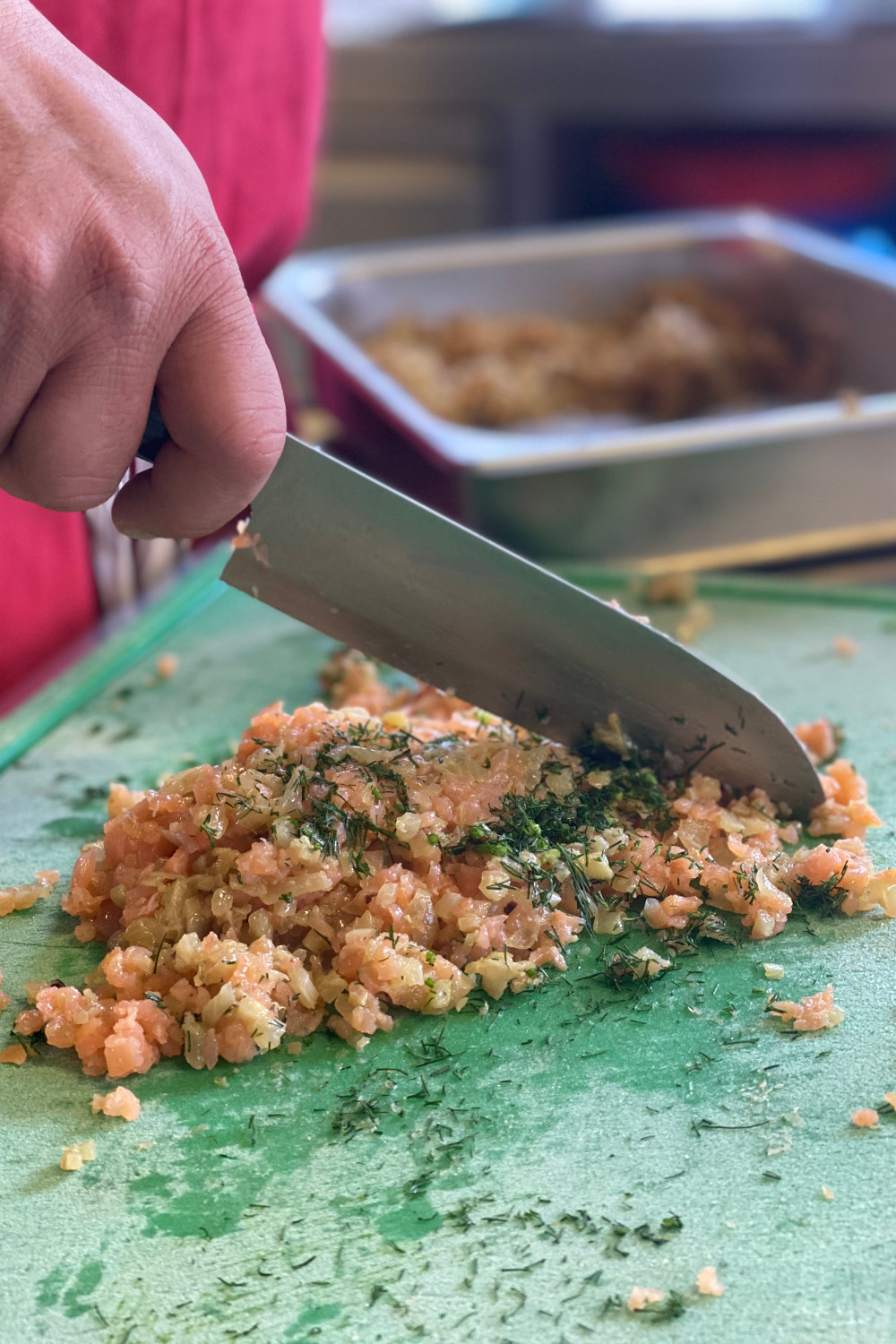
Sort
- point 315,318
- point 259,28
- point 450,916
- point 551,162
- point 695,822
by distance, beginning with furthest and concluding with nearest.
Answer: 1. point 551,162
2. point 315,318
3. point 259,28
4. point 695,822
5. point 450,916

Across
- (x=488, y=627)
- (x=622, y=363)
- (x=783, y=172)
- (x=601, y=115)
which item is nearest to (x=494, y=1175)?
(x=488, y=627)

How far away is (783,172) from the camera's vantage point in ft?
13.3

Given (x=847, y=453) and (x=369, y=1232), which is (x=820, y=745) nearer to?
(x=847, y=453)

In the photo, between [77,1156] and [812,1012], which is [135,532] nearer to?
[77,1156]

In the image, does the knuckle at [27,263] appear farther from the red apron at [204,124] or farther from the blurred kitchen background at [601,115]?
the blurred kitchen background at [601,115]

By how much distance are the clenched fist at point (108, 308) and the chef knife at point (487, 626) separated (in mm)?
221

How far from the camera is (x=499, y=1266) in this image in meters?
1.04

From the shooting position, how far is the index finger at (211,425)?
115cm

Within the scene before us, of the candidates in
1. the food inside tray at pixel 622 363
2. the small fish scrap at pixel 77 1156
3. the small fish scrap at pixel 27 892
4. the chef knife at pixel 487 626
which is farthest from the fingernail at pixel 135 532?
the food inside tray at pixel 622 363

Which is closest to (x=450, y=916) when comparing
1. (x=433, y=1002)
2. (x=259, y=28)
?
(x=433, y=1002)

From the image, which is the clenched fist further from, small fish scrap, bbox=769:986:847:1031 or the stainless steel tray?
the stainless steel tray

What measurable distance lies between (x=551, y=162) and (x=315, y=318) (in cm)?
208

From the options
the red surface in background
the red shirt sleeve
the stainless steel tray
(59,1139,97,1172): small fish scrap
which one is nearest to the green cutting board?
(59,1139,97,1172): small fish scrap

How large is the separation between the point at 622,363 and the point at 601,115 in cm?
177
